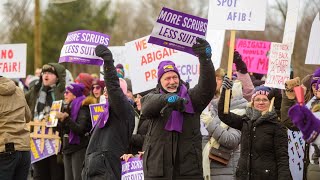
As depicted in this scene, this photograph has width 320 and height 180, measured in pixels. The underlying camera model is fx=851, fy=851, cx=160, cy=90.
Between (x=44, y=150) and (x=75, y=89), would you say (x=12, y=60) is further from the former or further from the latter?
(x=44, y=150)

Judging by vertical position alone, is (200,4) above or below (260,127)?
above

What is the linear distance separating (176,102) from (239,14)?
6.42 feet

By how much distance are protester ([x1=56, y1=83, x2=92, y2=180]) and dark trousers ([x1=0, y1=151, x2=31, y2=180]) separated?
49.7 inches

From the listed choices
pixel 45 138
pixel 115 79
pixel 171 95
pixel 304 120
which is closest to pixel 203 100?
pixel 171 95

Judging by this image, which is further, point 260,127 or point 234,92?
point 234,92

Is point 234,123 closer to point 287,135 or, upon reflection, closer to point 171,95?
point 287,135

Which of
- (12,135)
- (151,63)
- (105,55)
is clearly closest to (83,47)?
(151,63)

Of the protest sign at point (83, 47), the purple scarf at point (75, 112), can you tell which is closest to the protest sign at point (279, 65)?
the protest sign at point (83, 47)

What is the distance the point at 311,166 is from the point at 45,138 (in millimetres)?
5018

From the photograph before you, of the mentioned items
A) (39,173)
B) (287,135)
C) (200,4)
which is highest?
(200,4)

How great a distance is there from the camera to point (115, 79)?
891 cm

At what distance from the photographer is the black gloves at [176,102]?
8305 mm

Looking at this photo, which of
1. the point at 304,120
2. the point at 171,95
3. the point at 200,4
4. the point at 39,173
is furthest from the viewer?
the point at 200,4

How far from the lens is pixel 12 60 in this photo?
12969 millimetres
